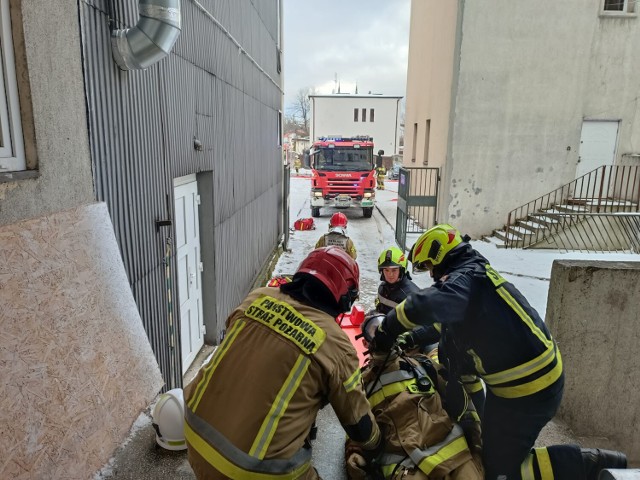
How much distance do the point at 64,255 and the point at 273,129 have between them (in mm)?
10052

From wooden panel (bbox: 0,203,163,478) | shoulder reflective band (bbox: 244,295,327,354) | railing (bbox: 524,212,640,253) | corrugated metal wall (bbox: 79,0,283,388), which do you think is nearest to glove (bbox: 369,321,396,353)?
shoulder reflective band (bbox: 244,295,327,354)

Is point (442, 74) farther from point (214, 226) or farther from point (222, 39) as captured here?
point (214, 226)

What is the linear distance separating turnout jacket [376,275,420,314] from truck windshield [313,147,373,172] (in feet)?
42.8

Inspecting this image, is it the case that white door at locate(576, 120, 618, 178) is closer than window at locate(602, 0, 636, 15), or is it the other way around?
window at locate(602, 0, 636, 15)

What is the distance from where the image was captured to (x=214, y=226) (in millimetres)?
5879

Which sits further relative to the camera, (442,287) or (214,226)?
(214,226)

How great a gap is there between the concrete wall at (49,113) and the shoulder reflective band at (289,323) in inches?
46.8

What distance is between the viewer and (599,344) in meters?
3.55

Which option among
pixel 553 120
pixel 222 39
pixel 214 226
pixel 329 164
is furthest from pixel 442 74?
pixel 214 226

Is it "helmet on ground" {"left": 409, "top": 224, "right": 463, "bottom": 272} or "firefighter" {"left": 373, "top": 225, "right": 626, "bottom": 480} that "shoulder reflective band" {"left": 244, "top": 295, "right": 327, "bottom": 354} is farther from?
"helmet on ground" {"left": 409, "top": 224, "right": 463, "bottom": 272}

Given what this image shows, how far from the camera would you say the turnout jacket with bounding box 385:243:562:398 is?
239 centimetres

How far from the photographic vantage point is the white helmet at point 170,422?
2.37 meters

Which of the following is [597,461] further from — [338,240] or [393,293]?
[338,240]

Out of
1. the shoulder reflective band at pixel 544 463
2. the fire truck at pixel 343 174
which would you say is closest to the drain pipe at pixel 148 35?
the shoulder reflective band at pixel 544 463
